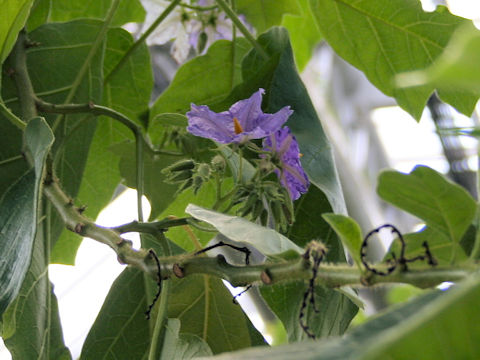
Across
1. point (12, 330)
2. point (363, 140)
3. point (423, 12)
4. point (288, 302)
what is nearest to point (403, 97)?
point (423, 12)

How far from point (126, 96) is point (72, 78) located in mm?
60

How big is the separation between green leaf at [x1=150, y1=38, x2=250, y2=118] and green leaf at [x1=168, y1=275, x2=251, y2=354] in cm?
16

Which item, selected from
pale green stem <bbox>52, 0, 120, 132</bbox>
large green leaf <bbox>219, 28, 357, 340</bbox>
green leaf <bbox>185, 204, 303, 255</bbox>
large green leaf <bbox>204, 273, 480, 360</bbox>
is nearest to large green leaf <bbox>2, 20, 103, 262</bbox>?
pale green stem <bbox>52, 0, 120, 132</bbox>

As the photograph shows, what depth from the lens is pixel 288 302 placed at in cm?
34

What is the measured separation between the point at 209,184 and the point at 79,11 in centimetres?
19

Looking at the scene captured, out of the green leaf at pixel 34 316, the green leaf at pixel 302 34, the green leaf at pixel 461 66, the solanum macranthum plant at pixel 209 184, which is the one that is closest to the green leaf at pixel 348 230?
the solanum macranthum plant at pixel 209 184

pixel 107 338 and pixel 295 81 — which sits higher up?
pixel 295 81

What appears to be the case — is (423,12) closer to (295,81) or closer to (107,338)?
(295,81)

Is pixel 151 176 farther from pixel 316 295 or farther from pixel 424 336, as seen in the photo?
pixel 424 336

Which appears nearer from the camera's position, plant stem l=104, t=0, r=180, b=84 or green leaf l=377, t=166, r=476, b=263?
green leaf l=377, t=166, r=476, b=263

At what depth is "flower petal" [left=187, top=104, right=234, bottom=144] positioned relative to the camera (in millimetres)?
325

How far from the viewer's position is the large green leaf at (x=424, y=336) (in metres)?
0.12

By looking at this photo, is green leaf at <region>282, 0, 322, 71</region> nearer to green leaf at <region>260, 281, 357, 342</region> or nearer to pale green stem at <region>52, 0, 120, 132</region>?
pale green stem at <region>52, 0, 120, 132</region>

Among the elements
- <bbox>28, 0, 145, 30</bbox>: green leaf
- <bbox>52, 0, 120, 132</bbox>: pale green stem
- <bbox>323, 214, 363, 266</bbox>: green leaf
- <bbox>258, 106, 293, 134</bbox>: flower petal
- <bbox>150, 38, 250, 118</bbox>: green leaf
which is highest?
<bbox>28, 0, 145, 30</bbox>: green leaf
